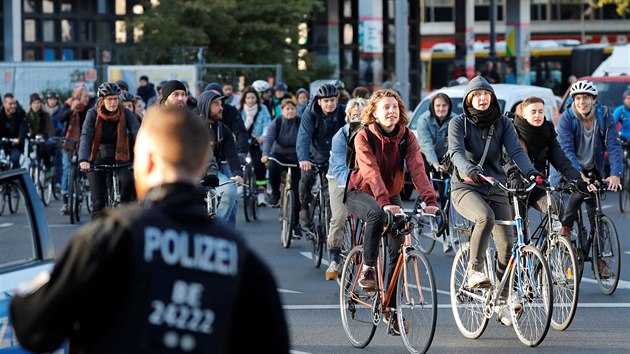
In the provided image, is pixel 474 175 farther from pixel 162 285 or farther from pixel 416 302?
pixel 162 285

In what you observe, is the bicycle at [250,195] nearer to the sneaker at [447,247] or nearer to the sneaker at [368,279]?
the sneaker at [447,247]

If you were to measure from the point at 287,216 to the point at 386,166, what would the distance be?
583 cm

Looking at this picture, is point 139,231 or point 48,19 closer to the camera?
point 139,231

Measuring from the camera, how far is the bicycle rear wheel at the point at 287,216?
1489 cm

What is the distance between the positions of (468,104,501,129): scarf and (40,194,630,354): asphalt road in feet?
4.63

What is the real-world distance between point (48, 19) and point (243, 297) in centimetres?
4654

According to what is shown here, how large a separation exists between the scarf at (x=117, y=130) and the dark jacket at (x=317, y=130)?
1.66 m

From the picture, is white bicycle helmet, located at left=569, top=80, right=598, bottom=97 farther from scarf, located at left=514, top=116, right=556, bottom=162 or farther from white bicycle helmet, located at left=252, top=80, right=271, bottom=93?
white bicycle helmet, located at left=252, top=80, right=271, bottom=93

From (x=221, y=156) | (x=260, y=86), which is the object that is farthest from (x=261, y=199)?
(x=221, y=156)

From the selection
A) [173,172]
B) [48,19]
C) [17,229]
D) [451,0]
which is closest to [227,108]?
[17,229]

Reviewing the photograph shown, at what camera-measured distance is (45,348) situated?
11.5ft

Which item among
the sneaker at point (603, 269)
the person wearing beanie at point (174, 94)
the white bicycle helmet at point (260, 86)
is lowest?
the sneaker at point (603, 269)

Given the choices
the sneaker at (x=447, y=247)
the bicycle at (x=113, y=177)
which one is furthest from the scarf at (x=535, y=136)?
the bicycle at (x=113, y=177)

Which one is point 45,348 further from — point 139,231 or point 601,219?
point 601,219
